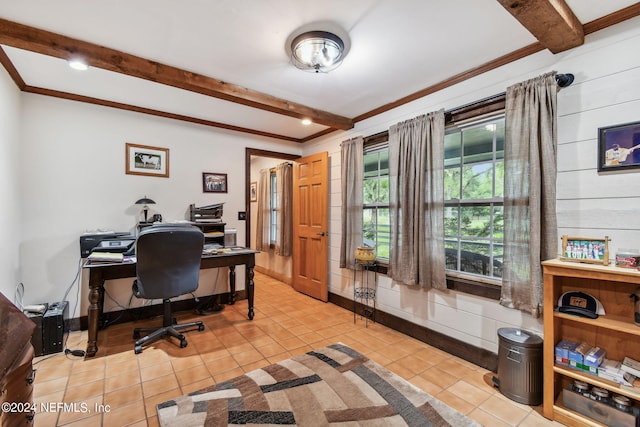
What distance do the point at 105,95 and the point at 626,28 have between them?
4.33 m

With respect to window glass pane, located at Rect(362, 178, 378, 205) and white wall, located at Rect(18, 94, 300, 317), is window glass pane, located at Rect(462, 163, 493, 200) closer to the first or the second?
window glass pane, located at Rect(362, 178, 378, 205)

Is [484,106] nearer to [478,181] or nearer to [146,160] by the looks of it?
[478,181]

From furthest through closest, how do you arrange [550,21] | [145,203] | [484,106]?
[145,203] → [484,106] → [550,21]

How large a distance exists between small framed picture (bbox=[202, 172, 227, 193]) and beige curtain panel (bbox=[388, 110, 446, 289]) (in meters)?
2.28

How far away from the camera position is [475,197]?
8.17 feet

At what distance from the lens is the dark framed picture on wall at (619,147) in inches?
64.4

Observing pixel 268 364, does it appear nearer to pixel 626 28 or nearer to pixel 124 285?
pixel 124 285

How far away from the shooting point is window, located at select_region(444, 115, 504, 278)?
92.5 inches

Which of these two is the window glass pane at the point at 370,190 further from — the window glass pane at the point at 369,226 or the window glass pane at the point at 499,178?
the window glass pane at the point at 499,178

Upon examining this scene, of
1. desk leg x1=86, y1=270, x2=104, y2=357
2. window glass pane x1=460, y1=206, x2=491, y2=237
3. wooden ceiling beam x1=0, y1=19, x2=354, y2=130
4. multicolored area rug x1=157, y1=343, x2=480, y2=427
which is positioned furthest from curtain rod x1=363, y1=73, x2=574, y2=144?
desk leg x1=86, y1=270, x2=104, y2=357

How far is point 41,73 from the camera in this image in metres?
2.46

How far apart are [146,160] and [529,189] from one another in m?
3.84

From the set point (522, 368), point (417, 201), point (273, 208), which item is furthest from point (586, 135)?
point (273, 208)

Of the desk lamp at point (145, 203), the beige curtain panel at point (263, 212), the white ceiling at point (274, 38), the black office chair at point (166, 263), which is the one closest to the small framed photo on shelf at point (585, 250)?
the white ceiling at point (274, 38)
